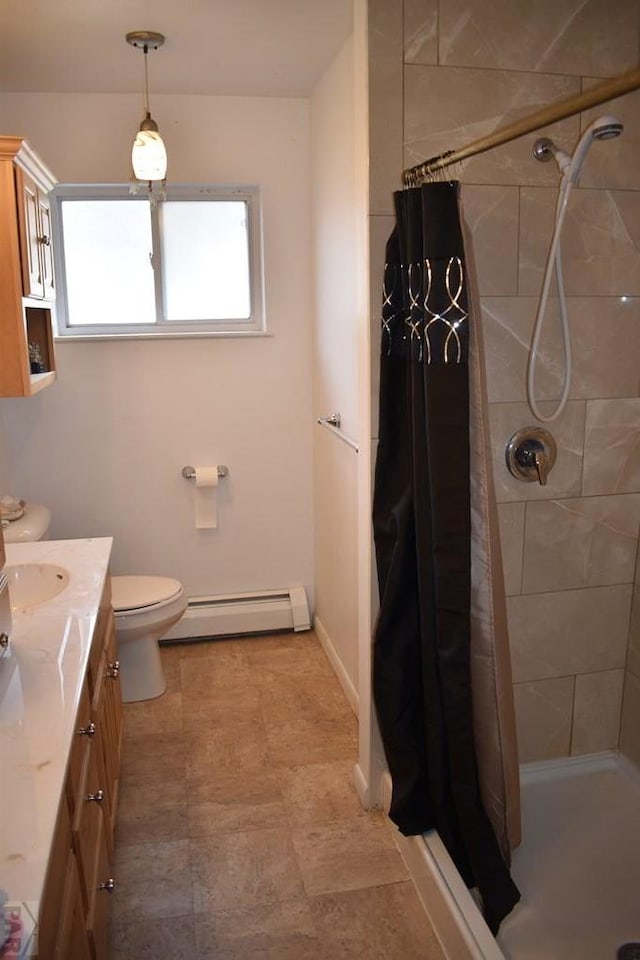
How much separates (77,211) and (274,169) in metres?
0.89

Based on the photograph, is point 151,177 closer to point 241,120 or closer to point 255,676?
point 241,120

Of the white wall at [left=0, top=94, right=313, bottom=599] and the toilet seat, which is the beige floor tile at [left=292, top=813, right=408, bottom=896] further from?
the white wall at [left=0, top=94, right=313, bottom=599]

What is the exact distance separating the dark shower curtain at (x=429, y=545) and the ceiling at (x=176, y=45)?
958 mm

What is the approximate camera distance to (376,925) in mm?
2029

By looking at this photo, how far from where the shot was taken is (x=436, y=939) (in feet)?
6.45

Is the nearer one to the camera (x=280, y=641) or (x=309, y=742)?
(x=309, y=742)

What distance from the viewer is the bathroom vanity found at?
3.75ft

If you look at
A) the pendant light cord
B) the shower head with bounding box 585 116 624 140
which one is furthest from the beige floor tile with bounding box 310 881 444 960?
the pendant light cord

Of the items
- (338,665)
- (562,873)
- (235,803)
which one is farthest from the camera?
(338,665)

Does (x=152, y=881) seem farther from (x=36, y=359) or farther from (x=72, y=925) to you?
(x=36, y=359)

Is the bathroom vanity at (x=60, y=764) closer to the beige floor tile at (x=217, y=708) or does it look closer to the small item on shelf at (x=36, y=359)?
the beige floor tile at (x=217, y=708)

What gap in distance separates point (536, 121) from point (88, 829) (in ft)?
5.72

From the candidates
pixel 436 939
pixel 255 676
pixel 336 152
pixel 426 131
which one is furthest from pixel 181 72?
pixel 436 939

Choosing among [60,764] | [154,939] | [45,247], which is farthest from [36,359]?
[154,939]
